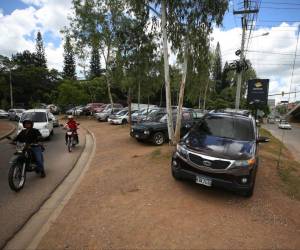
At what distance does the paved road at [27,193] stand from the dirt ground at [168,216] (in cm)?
72

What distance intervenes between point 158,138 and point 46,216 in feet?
24.5

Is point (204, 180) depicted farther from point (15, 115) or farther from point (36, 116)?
point (15, 115)

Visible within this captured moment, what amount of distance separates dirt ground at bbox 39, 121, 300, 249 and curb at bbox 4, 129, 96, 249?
178 millimetres

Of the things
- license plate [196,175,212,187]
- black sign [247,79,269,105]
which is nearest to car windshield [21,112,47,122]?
license plate [196,175,212,187]

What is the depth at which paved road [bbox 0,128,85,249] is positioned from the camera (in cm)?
425

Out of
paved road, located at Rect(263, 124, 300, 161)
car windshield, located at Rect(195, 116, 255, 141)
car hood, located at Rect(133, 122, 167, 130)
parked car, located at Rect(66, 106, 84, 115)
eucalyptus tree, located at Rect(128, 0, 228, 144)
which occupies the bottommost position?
paved road, located at Rect(263, 124, 300, 161)

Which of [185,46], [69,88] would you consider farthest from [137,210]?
[69,88]

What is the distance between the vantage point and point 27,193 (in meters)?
5.60

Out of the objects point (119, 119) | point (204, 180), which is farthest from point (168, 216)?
point (119, 119)

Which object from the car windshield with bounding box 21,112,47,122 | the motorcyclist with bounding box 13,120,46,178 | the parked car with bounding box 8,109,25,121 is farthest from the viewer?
the parked car with bounding box 8,109,25,121

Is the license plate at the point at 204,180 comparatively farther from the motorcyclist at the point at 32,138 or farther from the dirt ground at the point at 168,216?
the motorcyclist at the point at 32,138

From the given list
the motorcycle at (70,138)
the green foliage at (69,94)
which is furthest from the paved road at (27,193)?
the green foliage at (69,94)

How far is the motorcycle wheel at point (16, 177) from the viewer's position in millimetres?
5465

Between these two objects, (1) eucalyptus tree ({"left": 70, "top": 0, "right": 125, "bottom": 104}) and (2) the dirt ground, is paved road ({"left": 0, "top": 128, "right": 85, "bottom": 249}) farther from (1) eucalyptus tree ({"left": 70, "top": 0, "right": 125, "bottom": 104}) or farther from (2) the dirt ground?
(1) eucalyptus tree ({"left": 70, "top": 0, "right": 125, "bottom": 104})
